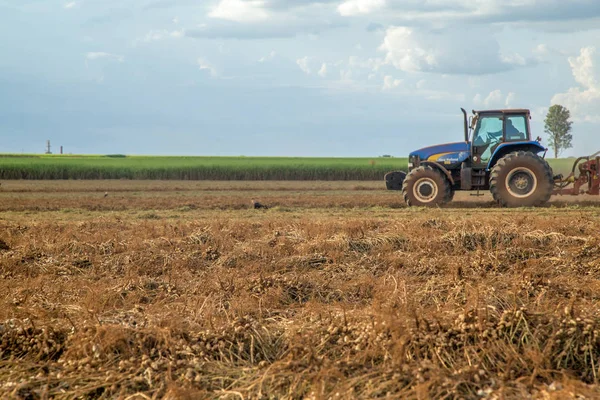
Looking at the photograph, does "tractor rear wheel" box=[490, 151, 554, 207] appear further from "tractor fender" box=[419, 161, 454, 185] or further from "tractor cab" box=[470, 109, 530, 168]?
"tractor fender" box=[419, 161, 454, 185]

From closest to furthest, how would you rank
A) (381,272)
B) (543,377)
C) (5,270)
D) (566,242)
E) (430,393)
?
1. (430,393)
2. (543,377)
3. (381,272)
4. (5,270)
5. (566,242)

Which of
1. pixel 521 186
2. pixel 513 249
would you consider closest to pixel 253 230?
pixel 513 249

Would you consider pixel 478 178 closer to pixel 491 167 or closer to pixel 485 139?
pixel 491 167

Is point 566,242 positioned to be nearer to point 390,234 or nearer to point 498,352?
point 390,234

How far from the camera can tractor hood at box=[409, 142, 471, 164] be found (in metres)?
18.3

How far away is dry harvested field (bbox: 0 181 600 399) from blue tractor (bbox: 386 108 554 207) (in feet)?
16.8

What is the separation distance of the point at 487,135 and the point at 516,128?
77 cm

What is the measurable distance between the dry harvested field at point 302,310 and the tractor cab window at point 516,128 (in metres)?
5.76

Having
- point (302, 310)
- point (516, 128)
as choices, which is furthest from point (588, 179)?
point (302, 310)

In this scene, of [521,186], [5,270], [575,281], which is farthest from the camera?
[521,186]

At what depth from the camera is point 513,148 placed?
17797 millimetres

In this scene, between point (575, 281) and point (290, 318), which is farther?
point (575, 281)

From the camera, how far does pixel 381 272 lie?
8.61m

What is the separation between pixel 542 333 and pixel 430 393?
141 cm
